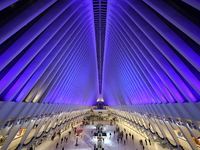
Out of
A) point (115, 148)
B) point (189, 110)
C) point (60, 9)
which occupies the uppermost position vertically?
point (60, 9)

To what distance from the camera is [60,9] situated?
6.76 meters

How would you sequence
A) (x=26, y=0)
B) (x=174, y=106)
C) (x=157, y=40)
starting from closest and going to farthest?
(x=26, y=0) < (x=157, y=40) < (x=174, y=106)

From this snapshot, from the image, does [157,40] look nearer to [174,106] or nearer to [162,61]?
[162,61]

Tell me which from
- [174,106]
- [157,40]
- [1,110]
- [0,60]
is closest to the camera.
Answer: [0,60]

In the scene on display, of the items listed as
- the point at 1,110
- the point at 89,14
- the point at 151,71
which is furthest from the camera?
the point at 89,14

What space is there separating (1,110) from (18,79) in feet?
6.55

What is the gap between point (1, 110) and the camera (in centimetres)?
635

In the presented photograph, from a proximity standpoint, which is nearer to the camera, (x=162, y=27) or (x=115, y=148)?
(x=162, y=27)

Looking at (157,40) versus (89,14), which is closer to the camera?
(157,40)

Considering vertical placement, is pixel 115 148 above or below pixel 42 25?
below

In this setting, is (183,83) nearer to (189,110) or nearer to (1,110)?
(189,110)

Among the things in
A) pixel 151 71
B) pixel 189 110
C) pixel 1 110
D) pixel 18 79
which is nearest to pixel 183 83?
pixel 189 110

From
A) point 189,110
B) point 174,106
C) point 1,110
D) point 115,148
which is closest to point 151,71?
point 174,106

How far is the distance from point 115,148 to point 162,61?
15.7 meters
